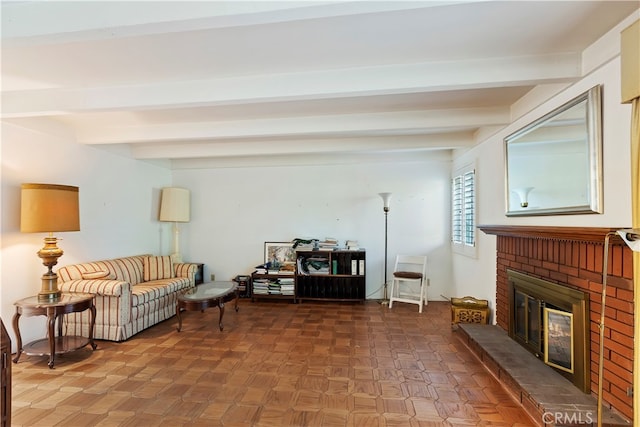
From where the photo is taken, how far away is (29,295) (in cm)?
321

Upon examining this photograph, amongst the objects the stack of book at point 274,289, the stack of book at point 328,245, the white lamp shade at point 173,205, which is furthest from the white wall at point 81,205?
the stack of book at point 328,245

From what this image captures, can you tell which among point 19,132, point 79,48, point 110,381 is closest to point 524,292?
point 110,381

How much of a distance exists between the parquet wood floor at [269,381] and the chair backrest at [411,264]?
119 centimetres

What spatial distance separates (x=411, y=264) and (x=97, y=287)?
170 inches

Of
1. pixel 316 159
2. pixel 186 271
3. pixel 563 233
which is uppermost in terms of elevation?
pixel 316 159

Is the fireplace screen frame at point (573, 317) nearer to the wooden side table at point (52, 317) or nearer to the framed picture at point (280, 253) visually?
the framed picture at point (280, 253)

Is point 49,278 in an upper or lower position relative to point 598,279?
lower

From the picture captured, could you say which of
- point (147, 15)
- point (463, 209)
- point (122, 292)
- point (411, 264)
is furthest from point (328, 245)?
point (147, 15)

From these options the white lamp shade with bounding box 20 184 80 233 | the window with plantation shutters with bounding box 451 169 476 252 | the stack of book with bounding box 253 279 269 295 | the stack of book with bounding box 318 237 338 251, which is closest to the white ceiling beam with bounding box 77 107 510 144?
the white lamp shade with bounding box 20 184 80 233

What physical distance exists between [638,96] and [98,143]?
493cm

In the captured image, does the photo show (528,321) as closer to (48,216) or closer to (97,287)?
(97,287)

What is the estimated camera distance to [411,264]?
5055mm

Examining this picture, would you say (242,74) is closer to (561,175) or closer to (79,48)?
(79,48)

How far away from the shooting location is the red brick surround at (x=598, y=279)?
175 cm
